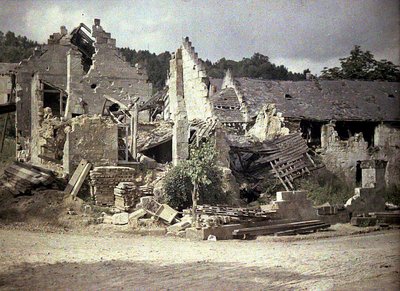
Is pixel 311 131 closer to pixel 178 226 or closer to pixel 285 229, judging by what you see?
pixel 285 229

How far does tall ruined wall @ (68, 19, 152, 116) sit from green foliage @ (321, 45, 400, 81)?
9.93 m

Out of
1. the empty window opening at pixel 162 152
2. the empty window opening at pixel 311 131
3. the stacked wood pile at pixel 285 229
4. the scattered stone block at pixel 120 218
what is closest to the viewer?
the stacked wood pile at pixel 285 229

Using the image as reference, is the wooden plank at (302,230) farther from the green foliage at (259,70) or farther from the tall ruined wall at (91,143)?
the green foliage at (259,70)

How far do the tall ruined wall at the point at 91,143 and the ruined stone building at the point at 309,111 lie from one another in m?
4.79

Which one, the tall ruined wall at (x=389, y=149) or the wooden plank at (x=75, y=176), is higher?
the tall ruined wall at (x=389, y=149)

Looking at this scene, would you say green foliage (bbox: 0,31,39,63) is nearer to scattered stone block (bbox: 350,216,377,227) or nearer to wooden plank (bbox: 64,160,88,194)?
wooden plank (bbox: 64,160,88,194)

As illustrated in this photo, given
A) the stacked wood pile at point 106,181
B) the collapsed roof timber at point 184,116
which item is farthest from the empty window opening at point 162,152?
the stacked wood pile at point 106,181

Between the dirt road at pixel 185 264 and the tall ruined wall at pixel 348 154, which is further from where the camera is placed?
the tall ruined wall at pixel 348 154

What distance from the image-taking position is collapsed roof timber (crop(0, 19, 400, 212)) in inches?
658

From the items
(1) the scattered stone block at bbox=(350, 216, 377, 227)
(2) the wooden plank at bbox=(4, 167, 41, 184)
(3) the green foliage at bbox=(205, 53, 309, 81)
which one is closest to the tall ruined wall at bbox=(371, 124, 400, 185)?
(1) the scattered stone block at bbox=(350, 216, 377, 227)

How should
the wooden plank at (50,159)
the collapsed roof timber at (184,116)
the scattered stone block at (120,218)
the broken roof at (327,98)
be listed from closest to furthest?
the scattered stone block at (120,218) < the wooden plank at (50,159) < the collapsed roof timber at (184,116) < the broken roof at (327,98)

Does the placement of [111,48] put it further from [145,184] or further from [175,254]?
[175,254]

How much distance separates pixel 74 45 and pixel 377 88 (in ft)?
54.2

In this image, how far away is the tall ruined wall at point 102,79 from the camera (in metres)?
23.5
